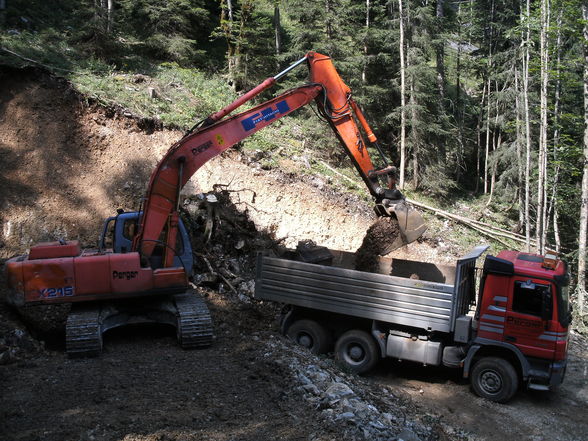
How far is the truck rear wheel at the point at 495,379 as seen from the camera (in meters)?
7.45

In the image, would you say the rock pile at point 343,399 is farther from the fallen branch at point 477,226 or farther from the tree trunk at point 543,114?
the fallen branch at point 477,226

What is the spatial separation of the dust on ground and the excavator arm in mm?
1889

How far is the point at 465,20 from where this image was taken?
1257 inches

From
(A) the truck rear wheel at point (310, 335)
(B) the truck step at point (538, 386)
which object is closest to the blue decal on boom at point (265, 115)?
(A) the truck rear wheel at point (310, 335)

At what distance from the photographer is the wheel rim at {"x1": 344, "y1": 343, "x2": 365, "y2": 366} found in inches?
329

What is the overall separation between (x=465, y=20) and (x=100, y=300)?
31238 mm

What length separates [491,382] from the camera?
7.57 meters

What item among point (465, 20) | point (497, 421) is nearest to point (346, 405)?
point (497, 421)

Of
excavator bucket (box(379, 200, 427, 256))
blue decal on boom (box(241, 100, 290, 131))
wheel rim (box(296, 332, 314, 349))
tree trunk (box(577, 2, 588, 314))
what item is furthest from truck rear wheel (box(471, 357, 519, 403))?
tree trunk (box(577, 2, 588, 314))

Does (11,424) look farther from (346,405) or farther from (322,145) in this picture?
(322,145)

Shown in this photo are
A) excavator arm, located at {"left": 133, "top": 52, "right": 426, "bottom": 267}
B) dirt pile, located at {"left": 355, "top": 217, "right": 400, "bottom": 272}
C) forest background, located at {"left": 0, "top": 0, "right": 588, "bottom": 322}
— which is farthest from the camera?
forest background, located at {"left": 0, "top": 0, "right": 588, "bottom": 322}

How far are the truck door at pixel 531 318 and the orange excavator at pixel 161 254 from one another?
1913 millimetres

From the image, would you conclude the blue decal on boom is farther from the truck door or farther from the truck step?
the truck step

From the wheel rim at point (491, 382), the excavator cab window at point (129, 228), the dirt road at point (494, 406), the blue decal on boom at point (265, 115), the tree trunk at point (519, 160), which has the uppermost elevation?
the tree trunk at point (519, 160)
